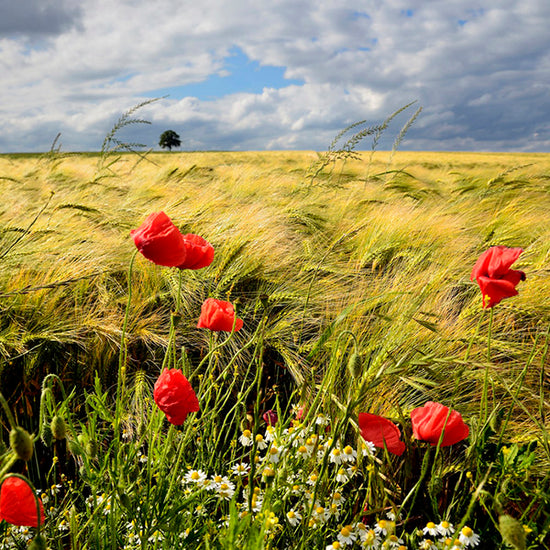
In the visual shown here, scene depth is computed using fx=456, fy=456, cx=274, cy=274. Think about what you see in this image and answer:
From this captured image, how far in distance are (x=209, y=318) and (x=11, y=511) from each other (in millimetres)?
474

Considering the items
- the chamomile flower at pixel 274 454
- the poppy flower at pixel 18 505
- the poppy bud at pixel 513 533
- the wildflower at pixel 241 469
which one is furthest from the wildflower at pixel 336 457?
the poppy flower at pixel 18 505

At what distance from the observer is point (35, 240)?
199 centimetres

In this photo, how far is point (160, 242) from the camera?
87 centimetres

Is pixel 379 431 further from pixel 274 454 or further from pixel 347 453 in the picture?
pixel 274 454

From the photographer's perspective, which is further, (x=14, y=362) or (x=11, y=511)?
(x=14, y=362)

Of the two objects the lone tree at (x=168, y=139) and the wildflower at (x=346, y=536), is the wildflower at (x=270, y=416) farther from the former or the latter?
the lone tree at (x=168, y=139)

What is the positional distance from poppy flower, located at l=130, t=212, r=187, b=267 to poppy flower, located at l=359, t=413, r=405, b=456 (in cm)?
53

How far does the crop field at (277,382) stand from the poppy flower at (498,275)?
0.08 ft

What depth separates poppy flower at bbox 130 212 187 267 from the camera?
34.0 inches

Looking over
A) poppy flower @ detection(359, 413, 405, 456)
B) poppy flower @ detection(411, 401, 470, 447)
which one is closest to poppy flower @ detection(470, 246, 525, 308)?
poppy flower @ detection(411, 401, 470, 447)

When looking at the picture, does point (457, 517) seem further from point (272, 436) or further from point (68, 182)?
point (68, 182)

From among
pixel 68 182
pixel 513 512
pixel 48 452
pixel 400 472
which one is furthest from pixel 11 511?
pixel 68 182

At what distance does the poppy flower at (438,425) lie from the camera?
2.90 ft

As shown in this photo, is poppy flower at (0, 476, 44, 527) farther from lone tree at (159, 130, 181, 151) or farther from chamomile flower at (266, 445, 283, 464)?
lone tree at (159, 130, 181, 151)
